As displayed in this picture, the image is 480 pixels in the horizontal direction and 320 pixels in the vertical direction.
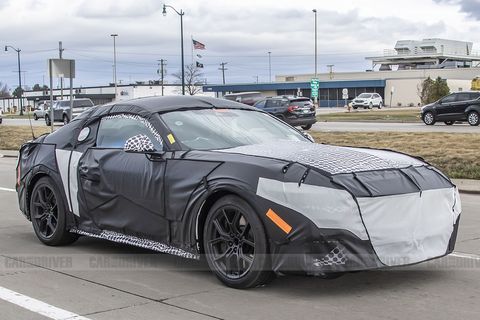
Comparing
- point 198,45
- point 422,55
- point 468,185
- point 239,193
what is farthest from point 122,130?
point 422,55

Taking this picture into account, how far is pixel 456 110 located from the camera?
30.0m

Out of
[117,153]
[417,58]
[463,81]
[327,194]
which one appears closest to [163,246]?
[117,153]

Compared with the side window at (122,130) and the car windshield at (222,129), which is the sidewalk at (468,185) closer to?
the car windshield at (222,129)

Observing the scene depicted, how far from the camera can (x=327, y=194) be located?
473 cm

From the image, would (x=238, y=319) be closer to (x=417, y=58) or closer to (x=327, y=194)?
(x=327, y=194)

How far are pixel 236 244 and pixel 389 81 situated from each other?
3372 inches

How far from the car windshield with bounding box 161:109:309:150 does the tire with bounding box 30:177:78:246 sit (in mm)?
1725

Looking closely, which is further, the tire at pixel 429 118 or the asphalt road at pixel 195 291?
the tire at pixel 429 118

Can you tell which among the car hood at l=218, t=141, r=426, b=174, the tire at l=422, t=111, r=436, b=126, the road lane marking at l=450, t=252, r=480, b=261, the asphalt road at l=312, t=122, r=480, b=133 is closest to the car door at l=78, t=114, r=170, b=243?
the car hood at l=218, t=141, r=426, b=174

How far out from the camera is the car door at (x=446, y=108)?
30122 mm

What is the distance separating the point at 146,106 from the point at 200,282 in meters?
1.87

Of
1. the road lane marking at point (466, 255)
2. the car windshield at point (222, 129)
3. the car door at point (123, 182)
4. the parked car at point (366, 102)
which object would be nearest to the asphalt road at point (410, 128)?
the road lane marking at point (466, 255)

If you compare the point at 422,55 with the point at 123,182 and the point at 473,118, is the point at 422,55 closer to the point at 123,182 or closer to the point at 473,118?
the point at 473,118

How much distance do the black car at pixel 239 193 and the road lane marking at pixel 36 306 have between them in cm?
115
